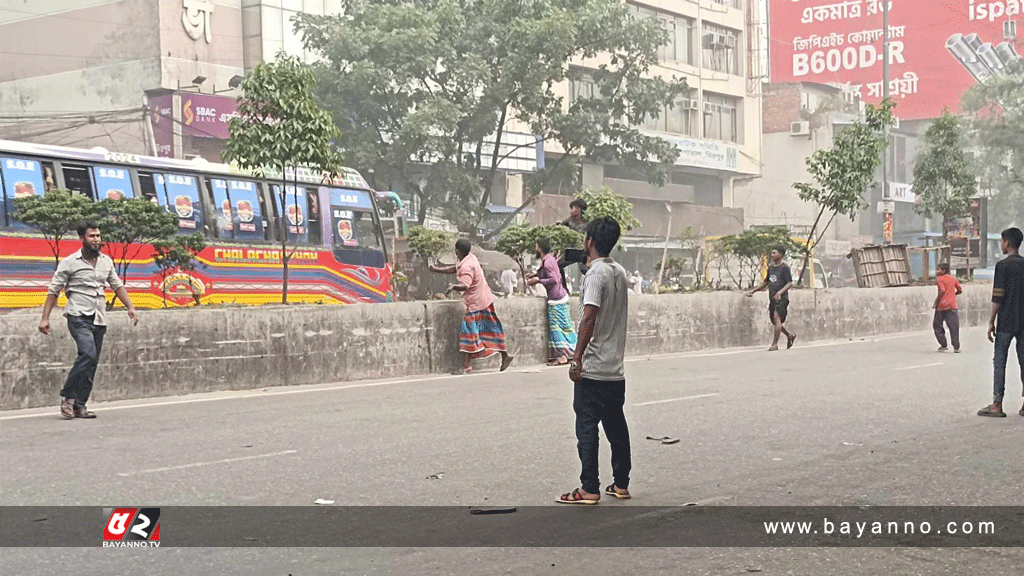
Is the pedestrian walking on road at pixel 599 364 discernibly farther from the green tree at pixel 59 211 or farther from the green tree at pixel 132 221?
the green tree at pixel 59 211

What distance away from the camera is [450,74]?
38281 millimetres

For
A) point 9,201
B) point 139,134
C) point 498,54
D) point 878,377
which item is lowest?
point 878,377

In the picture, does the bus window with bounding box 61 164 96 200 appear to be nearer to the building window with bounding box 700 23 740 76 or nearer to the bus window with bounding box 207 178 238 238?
the bus window with bounding box 207 178 238 238

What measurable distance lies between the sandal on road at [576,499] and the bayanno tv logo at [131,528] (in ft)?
7.20

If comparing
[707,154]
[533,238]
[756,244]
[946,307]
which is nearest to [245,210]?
[533,238]

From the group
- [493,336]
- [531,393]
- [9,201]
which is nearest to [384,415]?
[531,393]

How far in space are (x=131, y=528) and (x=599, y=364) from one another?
2.64m

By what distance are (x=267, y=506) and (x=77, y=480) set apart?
5.32 feet

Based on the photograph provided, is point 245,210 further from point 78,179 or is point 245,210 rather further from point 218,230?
point 78,179

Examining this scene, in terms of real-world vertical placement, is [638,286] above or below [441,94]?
below

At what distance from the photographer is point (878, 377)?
48.8ft

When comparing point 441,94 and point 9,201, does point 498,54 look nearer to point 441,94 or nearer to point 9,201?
point 441,94

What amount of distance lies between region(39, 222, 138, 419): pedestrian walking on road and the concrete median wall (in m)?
1.33

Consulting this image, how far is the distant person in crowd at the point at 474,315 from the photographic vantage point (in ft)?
52.4
